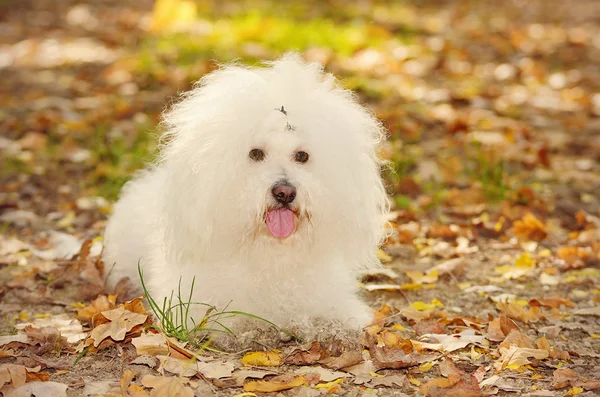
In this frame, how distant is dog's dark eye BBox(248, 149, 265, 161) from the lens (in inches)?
133

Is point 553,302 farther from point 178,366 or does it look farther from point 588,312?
point 178,366

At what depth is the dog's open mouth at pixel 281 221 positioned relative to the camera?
3.30 m

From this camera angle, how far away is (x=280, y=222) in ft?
10.9

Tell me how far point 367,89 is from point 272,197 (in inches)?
187

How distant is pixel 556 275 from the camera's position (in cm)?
460

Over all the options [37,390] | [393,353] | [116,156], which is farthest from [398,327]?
[116,156]

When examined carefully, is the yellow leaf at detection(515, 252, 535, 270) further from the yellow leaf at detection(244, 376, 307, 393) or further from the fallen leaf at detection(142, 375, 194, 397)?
the fallen leaf at detection(142, 375, 194, 397)

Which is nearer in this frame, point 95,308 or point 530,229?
point 95,308

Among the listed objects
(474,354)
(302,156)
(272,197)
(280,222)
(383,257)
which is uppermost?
(302,156)

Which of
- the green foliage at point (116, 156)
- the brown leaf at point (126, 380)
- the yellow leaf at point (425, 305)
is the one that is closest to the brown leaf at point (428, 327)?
the yellow leaf at point (425, 305)

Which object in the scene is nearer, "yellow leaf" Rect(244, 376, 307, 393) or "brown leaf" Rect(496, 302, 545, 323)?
"yellow leaf" Rect(244, 376, 307, 393)

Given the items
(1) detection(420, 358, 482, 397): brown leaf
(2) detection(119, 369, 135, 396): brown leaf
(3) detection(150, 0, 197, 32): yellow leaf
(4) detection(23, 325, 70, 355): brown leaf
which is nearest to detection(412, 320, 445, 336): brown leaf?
(1) detection(420, 358, 482, 397): brown leaf

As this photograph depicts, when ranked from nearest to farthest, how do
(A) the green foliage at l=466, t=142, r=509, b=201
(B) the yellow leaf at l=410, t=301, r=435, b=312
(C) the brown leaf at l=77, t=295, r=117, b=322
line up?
(C) the brown leaf at l=77, t=295, r=117, b=322 < (B) the yellow leaf at l=410, t=301, r=435, b=312 < (A) the green foliage at l=466, t=142, r=509, b=201

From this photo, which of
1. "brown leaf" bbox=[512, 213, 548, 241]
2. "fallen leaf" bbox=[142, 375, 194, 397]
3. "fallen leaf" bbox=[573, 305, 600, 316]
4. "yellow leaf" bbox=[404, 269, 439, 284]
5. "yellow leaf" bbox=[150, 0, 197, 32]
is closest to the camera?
"fallen leaf" bbox=[142, 375, 194, 397]
